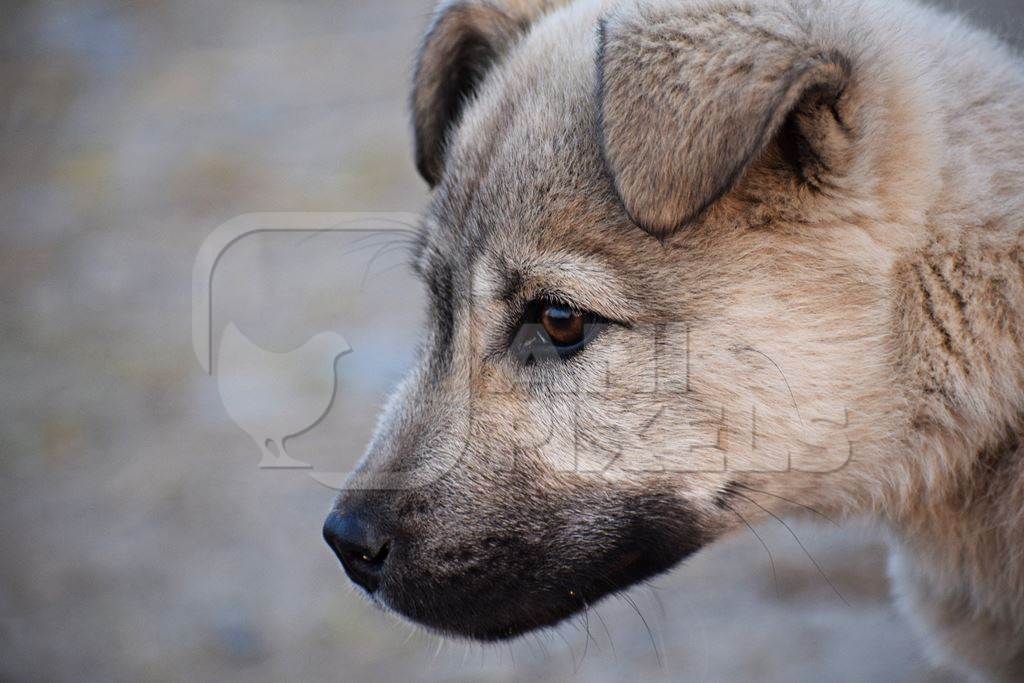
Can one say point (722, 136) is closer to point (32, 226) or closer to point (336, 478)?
point (336, 478)

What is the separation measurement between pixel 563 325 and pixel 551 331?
0.05 m

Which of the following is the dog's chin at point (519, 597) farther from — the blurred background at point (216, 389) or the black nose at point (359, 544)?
the blurred background at point (216, 389)

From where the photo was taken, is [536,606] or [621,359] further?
[536,606]

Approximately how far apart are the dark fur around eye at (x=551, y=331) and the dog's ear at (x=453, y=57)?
3.79 feet

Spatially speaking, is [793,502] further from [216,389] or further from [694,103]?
[216,389]

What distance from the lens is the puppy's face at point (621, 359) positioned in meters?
2.59

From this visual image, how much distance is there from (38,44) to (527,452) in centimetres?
972

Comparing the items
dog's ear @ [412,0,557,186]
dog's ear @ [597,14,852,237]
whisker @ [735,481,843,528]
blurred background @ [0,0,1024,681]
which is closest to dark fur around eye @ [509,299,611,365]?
dog's ear @ [597,14,852,237]

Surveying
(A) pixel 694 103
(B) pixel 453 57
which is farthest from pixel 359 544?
(B) pixel 453 57

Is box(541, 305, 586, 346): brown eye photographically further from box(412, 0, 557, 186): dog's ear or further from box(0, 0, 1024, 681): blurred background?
box(412, 0, 557, 186): dog's ear

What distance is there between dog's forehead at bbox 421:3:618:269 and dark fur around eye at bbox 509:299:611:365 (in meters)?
0.17

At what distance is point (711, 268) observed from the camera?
8.84 ft

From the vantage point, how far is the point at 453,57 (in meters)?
3.87

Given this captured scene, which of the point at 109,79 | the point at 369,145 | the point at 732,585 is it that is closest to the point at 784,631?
the point at 732,585
